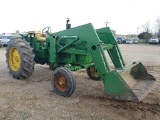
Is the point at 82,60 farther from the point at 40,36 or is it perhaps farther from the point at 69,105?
the point at 40,36

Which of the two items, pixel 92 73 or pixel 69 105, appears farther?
pixel 92 73

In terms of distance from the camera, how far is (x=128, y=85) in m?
5.11

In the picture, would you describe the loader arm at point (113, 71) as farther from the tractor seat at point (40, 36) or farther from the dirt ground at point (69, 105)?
the tractor seat at point (40, 36)

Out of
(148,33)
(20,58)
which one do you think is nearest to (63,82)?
(20,58)

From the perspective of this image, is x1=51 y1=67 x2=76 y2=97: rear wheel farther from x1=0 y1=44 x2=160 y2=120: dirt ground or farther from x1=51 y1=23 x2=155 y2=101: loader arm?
x1=51 y1=23 x2=155 y2=101: loader arm

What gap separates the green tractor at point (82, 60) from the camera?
520cm

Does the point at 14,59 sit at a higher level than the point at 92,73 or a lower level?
higher

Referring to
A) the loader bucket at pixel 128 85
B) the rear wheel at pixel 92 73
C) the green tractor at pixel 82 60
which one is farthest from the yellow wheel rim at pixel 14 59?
the loader bucket at pixel 128 85

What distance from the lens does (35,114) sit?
→ 4.84m

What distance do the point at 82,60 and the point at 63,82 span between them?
3.64 feet

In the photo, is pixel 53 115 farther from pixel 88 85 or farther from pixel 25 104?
pixel 88 85

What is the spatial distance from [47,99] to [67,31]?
1.96 metres

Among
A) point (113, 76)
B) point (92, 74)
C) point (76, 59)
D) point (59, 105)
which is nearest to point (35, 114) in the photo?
point (59, 105)

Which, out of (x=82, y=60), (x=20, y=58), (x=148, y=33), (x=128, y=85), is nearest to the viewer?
(x=128, y=85)
